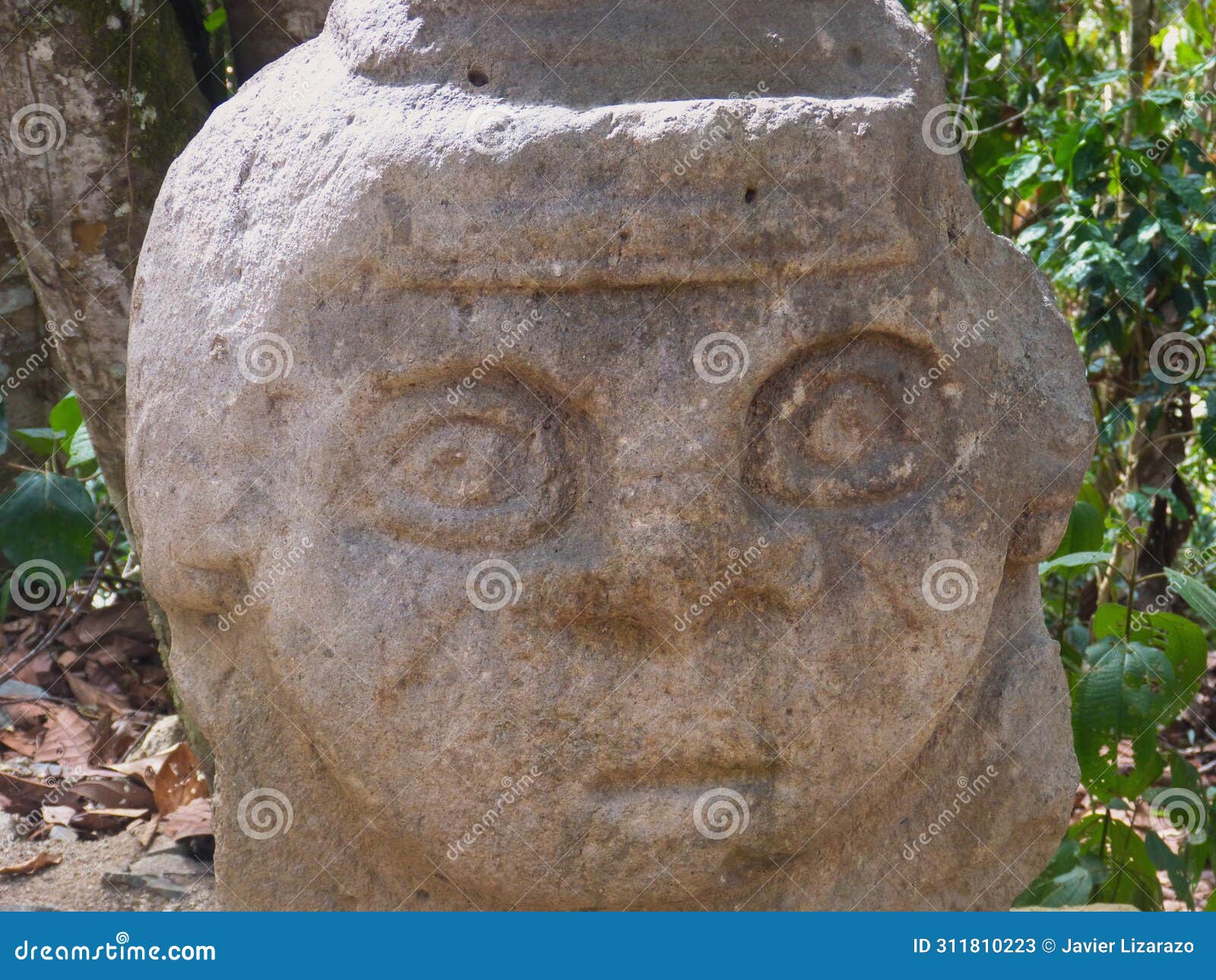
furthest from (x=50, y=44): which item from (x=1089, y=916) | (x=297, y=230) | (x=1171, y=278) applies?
(x=1171, y=278)

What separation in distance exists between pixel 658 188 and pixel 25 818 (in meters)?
2.25

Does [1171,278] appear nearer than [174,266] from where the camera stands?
No

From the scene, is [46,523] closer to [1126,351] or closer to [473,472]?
[473,472]

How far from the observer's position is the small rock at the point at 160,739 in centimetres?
354

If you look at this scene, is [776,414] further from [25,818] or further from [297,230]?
[25,818]

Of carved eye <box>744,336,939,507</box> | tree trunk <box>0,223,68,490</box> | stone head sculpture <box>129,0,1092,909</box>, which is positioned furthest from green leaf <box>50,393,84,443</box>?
carved eye <box>744,336,939,507</box>

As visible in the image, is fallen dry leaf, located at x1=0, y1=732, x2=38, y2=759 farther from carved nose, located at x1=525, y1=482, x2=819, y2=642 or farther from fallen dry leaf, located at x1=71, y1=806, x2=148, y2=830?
carved nose, located at x1=525, y1=482, x2=819, y2=642

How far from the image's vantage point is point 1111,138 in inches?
159

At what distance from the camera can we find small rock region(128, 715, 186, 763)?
3537 mm

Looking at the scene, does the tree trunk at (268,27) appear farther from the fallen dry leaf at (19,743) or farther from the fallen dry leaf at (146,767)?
the fallen dry leaf at (19,743)

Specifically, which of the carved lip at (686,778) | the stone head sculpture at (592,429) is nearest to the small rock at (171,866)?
the stone head sculpture at (592,429)

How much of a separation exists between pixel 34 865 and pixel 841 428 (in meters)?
2.06

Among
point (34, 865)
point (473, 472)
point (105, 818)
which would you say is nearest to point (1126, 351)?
point (473, 472)

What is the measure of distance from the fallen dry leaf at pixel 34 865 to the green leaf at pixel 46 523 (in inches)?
24.3
